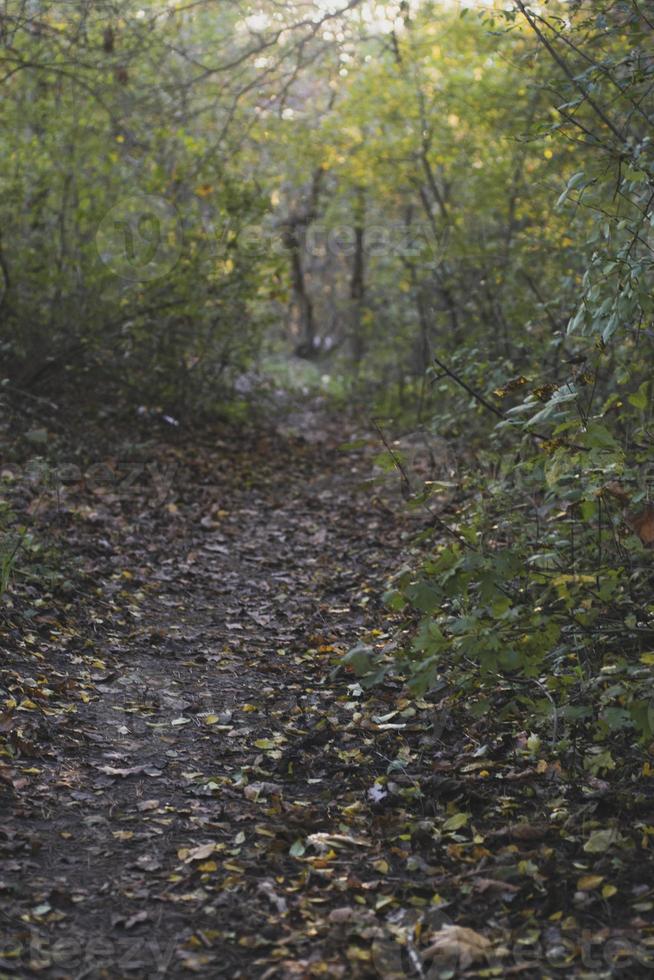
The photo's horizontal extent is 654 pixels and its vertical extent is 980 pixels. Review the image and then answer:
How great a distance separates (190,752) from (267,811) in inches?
24.2

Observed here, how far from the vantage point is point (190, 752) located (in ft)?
13.2

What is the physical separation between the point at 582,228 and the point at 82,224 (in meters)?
4.77

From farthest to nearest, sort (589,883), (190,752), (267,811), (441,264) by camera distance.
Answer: (441,264) → (190,752) → (267,811) → (589,883)

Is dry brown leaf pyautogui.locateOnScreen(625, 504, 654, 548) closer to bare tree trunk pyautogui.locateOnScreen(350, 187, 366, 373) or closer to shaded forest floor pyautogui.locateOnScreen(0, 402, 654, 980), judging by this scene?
shaded forest floor pyautogui.locateOnScreen(0, 402, 654, 980)

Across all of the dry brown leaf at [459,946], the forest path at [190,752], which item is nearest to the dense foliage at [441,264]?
the forest path at [190,752]

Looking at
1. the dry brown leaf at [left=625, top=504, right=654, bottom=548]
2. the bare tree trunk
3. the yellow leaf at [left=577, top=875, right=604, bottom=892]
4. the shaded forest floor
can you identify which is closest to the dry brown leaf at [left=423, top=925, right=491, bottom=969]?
the shaded forest floor

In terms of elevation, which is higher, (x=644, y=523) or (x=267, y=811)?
(x=644, y=523)

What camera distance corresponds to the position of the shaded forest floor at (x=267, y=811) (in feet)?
9.00

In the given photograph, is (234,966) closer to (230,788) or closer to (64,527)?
(230,788)

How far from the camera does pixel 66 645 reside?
494 centimetres

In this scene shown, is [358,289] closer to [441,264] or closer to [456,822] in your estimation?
[441,264]

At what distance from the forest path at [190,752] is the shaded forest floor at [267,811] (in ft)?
0.03

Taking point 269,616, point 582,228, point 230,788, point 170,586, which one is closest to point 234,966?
point 230,788

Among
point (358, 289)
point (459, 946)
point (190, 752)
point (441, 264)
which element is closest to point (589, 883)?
point (459, 946)
